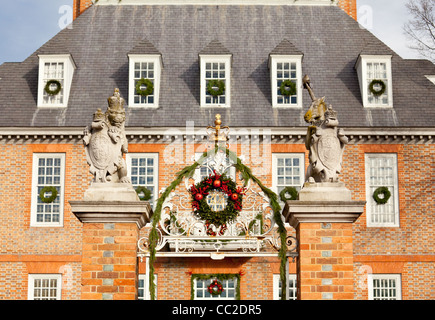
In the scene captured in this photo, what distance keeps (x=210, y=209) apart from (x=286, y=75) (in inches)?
498

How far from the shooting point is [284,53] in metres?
23.7

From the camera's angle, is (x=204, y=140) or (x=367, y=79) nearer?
(x=204, y=140)

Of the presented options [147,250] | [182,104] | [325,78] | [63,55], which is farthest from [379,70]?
[147,250]

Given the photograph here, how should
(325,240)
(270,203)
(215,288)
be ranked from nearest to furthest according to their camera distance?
1. (325,240)
2. (270,203)
3. (215,288)

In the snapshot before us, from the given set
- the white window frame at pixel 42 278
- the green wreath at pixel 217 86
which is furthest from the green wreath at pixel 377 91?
the white window frame at pixel 42 278

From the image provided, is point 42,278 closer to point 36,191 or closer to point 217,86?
point 36,191

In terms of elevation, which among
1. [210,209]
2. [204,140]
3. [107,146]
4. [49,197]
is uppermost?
A: [204,140]

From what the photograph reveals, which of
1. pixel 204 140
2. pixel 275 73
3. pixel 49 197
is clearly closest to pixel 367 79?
pixel 275 73

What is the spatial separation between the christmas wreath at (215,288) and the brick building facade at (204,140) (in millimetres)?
467

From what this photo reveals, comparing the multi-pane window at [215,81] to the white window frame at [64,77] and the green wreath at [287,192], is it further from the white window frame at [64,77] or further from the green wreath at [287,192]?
the white window frame at [64,77]

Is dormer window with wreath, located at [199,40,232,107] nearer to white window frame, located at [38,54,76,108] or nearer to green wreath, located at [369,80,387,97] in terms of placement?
white window frame, located at [38,54,76,108]

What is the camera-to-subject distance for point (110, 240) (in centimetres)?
1119

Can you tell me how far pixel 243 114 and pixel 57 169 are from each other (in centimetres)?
602

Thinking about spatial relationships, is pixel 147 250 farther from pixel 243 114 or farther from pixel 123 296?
pixel 243 114
